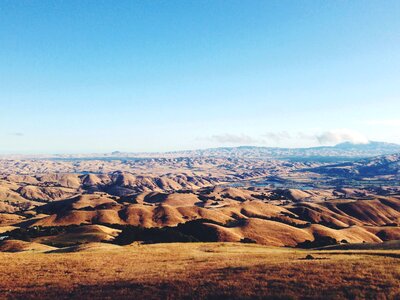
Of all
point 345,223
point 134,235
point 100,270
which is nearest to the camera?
point 100,270

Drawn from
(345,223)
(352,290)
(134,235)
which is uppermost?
(352,290)

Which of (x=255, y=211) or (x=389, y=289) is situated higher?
(x=389, y=289)

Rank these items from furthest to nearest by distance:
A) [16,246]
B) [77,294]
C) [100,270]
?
[16,246] → [100,270] → [77,294]

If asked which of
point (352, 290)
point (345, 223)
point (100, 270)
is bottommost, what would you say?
point (345, 223)

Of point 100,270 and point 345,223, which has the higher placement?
point 100,270

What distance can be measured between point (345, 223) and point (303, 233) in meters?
72.6

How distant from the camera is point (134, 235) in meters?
99.6

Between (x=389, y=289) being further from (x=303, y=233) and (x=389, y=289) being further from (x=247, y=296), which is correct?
(x=303, y=233)

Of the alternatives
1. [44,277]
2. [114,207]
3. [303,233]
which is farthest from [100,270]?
[114,207]

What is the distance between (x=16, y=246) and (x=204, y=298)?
230 ft

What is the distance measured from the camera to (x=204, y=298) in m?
27.2

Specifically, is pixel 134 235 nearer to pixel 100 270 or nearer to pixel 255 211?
pixel 100 270

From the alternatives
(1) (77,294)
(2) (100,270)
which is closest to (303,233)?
(2) (100,270)

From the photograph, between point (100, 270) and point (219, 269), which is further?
point (100, 270)
